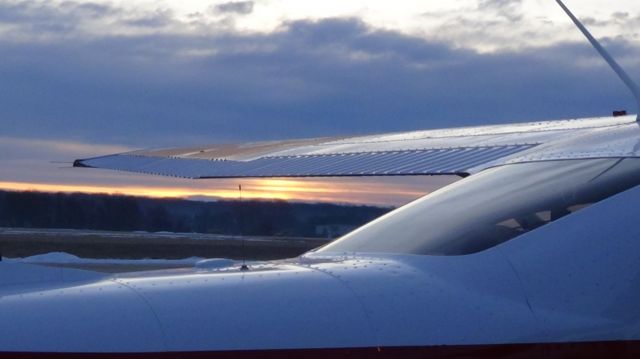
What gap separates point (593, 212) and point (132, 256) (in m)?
23.6

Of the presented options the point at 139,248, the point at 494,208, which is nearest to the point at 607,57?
the point at 494,208

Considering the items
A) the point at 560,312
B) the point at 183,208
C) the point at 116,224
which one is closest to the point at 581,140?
the point at 560,312

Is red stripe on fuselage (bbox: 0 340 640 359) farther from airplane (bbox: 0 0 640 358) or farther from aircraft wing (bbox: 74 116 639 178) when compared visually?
aircraft wing (bbox: 74 116 639 178)

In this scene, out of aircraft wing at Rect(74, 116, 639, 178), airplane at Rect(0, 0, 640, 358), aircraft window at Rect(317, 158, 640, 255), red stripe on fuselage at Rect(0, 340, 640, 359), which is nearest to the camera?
red stripe on fuselage at Rect(0, 340, 640, 359)

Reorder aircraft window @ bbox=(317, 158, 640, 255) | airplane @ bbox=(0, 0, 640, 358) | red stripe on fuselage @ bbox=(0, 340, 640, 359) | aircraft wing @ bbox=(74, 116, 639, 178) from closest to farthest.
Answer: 1. red stripe on fuselage @ bbox=(0, 340, 640, 359)
2. airplane @ bbox=(0, 0, 640, 358)
3. aircraft window @ bbox=(317, 158, 640, 255)
4. aircraft wing @ bbox=(74, 116, 639, 178)

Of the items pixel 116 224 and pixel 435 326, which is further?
pixel 116 224

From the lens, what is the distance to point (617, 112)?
25.8 ft

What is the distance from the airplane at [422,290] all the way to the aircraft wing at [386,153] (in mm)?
606

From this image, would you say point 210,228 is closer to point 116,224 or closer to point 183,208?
point 183,208

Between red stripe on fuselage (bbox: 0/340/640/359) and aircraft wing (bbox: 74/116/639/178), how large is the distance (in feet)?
4.09

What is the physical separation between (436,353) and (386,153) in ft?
15.6

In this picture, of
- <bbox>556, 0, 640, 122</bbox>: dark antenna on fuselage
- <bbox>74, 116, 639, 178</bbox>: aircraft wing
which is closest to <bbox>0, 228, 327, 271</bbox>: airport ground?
<bbox>74, 116, 639, 178</bbox>: aircraft wing

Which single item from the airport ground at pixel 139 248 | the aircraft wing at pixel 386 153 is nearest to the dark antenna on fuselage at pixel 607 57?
the aircraft wing at pixel 386 153

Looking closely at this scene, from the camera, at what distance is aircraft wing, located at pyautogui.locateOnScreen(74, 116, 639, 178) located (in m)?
6.74
